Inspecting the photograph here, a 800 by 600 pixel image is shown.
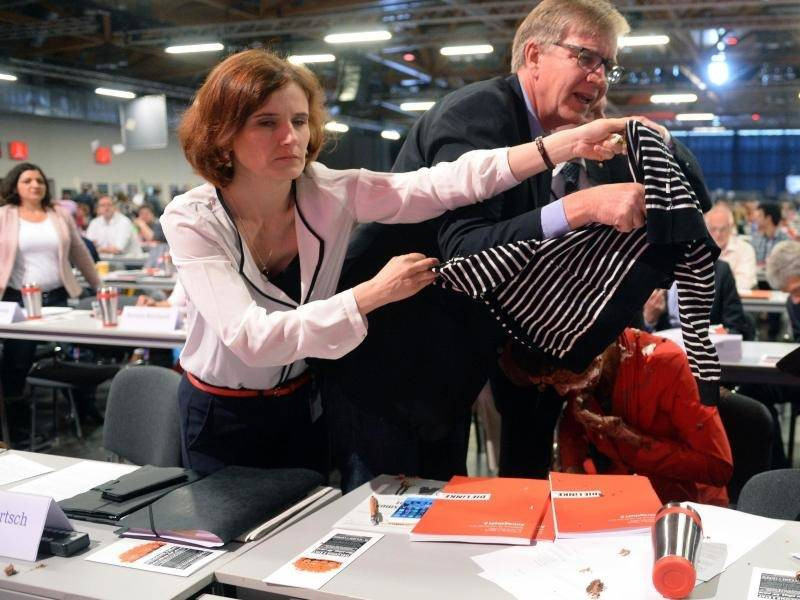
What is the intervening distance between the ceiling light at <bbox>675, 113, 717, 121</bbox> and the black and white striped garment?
20450 mm

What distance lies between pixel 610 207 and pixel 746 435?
1.13 meters

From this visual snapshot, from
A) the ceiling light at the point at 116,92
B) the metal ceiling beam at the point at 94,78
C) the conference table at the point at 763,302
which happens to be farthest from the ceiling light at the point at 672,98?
the conference table at the point at 763,302

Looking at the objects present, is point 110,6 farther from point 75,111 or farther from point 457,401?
point 457,401

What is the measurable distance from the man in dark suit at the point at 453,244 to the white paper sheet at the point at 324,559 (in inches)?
13.8

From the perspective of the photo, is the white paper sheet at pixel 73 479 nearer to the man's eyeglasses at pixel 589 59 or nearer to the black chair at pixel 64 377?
the man's eyeglasses at pixel 589 59

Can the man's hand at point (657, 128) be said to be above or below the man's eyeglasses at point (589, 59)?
below

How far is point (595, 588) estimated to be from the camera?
1355 mm

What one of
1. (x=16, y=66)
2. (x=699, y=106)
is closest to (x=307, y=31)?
(x=16, y=66)

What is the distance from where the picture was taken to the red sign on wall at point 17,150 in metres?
14.1

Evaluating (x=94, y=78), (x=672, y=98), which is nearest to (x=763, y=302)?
(x=94, y=78)

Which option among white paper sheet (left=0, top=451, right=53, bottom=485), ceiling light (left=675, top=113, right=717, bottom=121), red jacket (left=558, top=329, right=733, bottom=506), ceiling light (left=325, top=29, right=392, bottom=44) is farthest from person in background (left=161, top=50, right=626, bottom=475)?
ceiling light (left=675, top=113, right=717, bottom=121)

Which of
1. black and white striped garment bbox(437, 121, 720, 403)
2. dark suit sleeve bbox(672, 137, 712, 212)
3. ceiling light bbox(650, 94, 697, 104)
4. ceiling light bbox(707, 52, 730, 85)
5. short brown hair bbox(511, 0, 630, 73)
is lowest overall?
black and white striped garment bbox(437, 121, 720, 403)

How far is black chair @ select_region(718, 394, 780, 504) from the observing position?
2377 mm

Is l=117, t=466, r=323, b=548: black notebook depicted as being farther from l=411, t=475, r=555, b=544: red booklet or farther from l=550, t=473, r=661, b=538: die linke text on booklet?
l=550, t=473, r=661, b=538: die linke text on booklet
